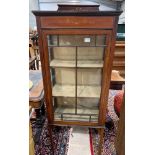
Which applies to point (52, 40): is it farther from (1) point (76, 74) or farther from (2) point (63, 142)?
(2) point (63, 142)

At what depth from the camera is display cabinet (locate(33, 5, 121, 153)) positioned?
1.10 m

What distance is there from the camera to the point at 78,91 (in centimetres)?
148

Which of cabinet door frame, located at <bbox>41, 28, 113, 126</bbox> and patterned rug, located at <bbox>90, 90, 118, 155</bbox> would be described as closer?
cabinet door frame, located at <bbox>41, 28, 113, 126</bbox>

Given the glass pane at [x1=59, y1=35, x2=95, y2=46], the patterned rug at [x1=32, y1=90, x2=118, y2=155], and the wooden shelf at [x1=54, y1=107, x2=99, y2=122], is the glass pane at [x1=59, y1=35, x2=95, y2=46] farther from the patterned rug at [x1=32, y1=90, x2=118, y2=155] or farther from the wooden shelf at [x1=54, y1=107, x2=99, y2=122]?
the patterned rug at [x1=32, y1=90, x2=118, y2=155]

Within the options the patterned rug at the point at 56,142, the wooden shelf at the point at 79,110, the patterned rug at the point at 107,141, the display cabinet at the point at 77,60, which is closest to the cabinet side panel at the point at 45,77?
the display cabinet at the point at 77,60

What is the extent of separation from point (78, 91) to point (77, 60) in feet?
0.92

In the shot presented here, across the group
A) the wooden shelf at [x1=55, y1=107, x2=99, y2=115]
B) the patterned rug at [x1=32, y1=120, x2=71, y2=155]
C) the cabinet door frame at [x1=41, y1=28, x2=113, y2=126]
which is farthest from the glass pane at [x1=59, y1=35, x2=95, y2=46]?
the patterned rug at [x1=32, y1=120, x2=71, y2=155]

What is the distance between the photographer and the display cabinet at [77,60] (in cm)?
110

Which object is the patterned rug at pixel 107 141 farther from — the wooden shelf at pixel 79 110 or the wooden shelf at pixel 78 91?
the wooden shelf at pixel 78 91

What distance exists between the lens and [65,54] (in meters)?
1.37
